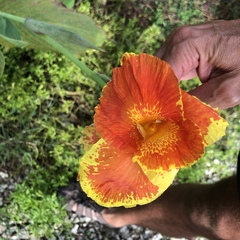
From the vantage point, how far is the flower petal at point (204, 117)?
0.45m

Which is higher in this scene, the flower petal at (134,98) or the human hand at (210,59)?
the flower petal at (134,98)

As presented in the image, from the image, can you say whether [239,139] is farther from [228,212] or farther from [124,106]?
[124,106]

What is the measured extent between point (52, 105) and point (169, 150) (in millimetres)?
951

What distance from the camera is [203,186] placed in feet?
3.96

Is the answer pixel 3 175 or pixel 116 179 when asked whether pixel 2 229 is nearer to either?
pixel 3 175

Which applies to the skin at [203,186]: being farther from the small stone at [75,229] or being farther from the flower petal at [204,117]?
the flower petal at [204,117]

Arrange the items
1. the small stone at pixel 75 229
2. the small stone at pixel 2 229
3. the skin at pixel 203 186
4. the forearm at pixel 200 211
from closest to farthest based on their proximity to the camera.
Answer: the skin at pixel 203 186 < the forearm at pixel 200 211 < the small stone at pixel 2 229 < the small stone at pixel 75 229

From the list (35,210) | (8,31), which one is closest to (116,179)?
(8,31)

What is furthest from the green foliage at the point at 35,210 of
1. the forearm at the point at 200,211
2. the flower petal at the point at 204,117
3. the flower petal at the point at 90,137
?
the flower petal at the point at 204,117

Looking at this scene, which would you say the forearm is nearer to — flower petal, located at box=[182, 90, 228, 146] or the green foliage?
the green foliage

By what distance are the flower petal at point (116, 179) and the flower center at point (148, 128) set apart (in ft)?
0.11

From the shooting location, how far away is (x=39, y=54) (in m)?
1.34

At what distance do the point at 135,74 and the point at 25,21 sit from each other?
1.11 feet

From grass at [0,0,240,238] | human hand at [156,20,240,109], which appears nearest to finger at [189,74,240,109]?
human hand at [156,20,240,109]
